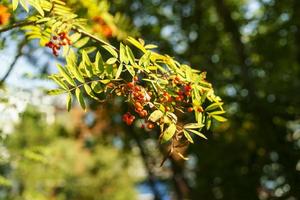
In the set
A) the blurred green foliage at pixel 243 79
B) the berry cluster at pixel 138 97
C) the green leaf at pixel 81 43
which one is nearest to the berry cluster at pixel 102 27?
the green leaf at pixel 81 43

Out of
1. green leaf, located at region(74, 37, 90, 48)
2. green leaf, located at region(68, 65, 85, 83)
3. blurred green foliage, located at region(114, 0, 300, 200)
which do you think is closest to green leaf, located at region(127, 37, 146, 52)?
green leaf, located at region(68, 65, 85, 83)

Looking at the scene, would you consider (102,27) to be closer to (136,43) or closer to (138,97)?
(136,43)

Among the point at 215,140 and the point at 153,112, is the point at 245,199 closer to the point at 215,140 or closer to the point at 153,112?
the point at 215,140

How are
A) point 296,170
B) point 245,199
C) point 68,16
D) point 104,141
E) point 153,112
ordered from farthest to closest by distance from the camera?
point 104,141, point 245,199, point 296,170, point 68,16, point 153,112

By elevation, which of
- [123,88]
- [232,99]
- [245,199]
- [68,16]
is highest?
[232,99]

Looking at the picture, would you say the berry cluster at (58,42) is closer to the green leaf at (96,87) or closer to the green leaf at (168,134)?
the green leaf at (96,87)

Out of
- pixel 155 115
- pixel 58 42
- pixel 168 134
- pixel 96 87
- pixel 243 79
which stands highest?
pixel 243 79

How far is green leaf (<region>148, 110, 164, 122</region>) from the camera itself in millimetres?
2016

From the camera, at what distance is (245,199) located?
7664 millimetres

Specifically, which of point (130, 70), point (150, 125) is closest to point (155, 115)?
point (150, 125)

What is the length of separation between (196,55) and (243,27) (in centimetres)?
132

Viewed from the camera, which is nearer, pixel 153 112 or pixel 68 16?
pixel 153 112

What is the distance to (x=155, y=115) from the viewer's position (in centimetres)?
204

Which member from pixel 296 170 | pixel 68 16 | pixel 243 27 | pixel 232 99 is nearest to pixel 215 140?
pixel 232 99
